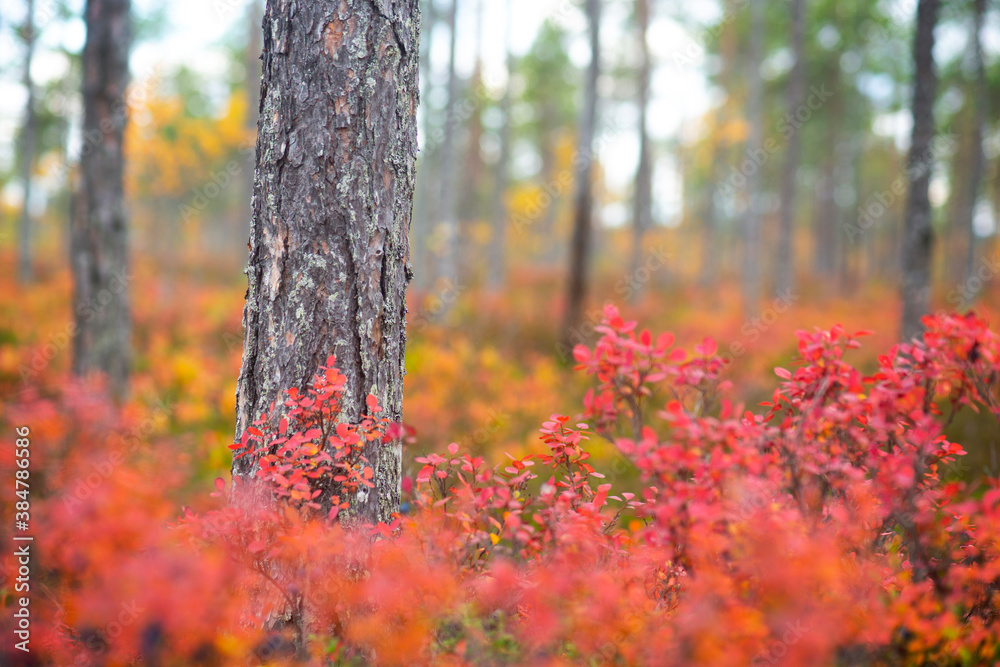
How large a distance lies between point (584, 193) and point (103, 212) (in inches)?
250

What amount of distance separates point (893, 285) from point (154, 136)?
23.0 metres

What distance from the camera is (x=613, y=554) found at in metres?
2.10

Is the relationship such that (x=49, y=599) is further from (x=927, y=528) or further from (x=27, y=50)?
(x=27, y=50)

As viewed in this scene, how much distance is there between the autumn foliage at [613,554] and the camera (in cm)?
157

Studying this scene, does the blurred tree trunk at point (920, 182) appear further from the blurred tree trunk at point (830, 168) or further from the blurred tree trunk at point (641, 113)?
the blurred tree trunk at point (830, 168)

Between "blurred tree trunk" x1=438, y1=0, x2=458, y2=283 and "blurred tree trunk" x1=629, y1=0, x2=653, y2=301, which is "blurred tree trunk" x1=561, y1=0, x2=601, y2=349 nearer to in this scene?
"blurred tree trunk" x1=438, y1=0, x2=458, y2=283

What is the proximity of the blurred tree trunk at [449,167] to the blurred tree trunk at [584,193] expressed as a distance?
8.23ft

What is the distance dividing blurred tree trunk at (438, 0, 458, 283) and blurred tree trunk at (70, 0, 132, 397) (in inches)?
219

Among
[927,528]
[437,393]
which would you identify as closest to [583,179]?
[437,393]

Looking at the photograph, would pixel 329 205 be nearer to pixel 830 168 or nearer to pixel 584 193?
pixel 584 193

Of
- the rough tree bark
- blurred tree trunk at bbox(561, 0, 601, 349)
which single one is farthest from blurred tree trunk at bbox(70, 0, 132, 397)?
blurred tree trunk at bbox(561, 0, 601, 349)

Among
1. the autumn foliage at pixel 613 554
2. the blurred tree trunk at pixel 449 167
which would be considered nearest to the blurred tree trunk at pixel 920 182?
the autumn foliage at pixel 613 554

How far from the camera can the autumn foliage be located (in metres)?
1.57

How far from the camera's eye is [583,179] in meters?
8.91
